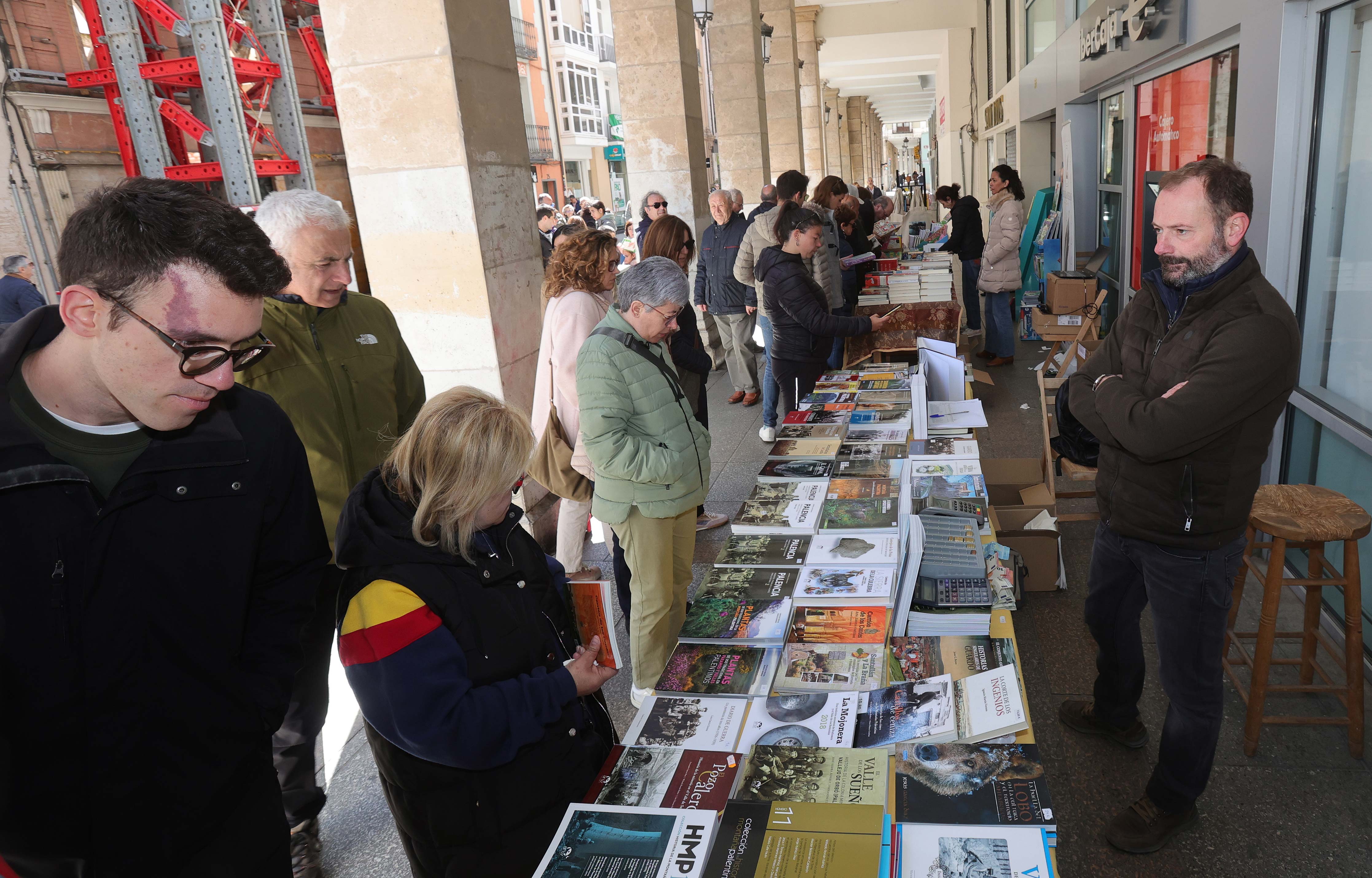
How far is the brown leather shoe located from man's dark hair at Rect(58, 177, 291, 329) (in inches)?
92.9

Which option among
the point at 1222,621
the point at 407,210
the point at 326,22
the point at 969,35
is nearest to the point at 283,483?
the point at 1222,621

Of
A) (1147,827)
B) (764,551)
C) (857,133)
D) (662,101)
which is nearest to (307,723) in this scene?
(764,551)

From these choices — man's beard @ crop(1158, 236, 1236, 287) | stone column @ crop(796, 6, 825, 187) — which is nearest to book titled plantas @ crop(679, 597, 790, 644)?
man's beard @ crop(1158, 236, 1236, 287)

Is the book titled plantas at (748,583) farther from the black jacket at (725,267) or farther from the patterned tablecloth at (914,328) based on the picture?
the black jacket at (725,267)

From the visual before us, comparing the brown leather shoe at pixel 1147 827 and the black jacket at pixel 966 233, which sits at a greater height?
the black jacket at pixel 966 233

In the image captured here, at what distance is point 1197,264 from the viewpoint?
1923 millimetres

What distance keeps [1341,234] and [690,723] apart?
309 cm

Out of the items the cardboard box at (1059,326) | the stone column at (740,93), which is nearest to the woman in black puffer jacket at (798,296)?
the cardboard box at (1059,326)

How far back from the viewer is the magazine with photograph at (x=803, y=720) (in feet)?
5.54

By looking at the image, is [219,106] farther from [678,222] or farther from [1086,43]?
[1086,43]

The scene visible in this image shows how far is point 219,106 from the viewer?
759 cm

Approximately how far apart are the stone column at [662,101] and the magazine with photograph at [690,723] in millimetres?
6615

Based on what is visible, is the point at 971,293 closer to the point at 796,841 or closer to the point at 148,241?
the point at 796,841

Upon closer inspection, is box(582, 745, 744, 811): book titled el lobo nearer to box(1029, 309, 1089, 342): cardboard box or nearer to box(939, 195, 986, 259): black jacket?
box(1029, 309, 1089, 342): cardboard box
